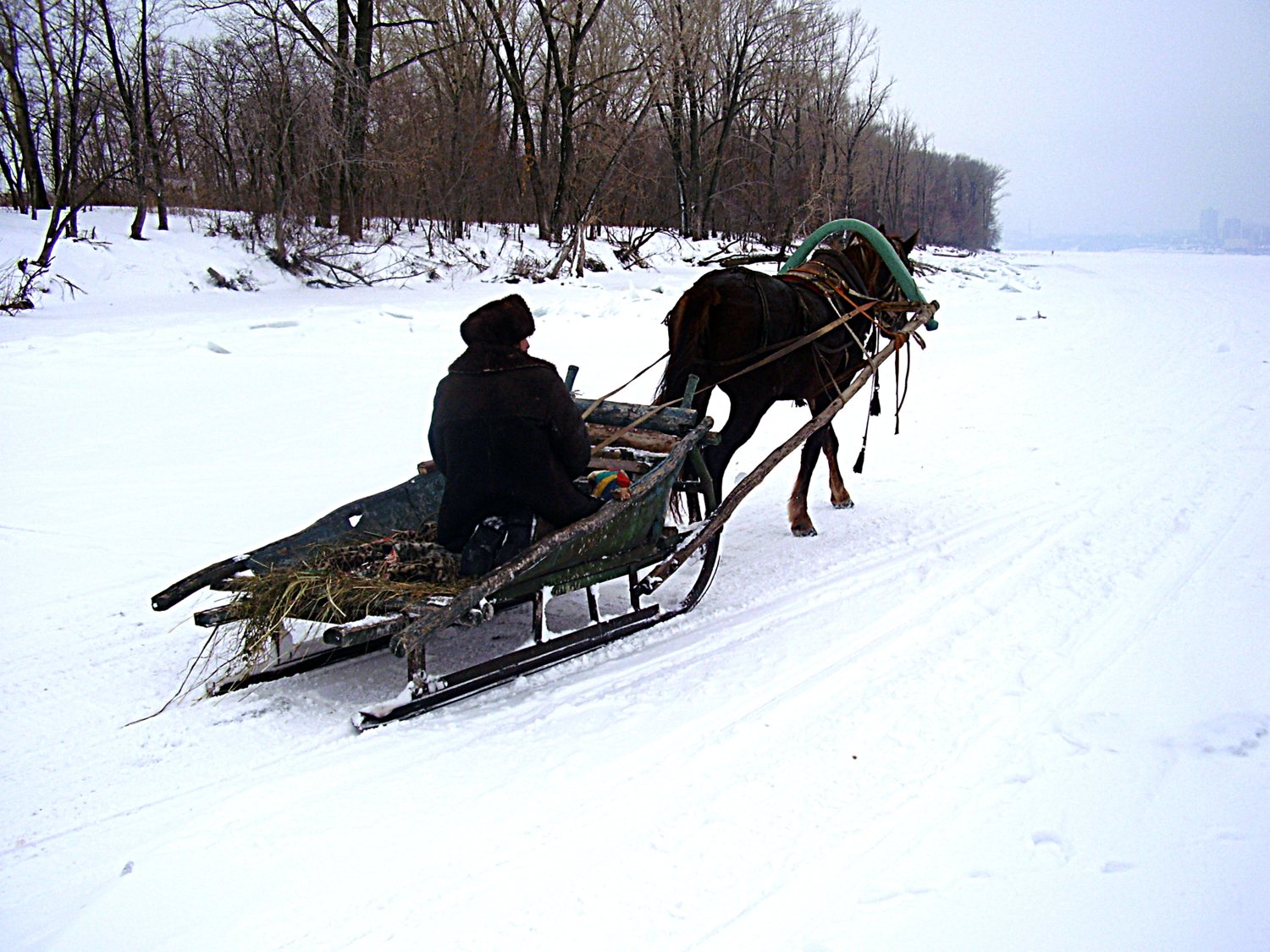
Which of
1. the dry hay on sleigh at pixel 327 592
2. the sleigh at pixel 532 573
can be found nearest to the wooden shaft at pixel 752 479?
the sleigh at pixel 532 573

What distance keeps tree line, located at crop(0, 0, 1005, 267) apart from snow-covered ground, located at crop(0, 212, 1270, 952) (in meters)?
11.3

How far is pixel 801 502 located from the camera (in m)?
6.17

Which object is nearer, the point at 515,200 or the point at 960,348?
the point at 960,348

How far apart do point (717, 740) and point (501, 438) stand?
149cm

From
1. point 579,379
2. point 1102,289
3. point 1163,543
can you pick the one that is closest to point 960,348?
point 579,379

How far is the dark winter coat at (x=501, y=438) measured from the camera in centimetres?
380

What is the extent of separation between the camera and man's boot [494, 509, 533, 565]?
3.88m

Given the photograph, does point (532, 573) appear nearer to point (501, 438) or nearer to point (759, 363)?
point (501, 438)

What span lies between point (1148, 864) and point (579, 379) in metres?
8.44

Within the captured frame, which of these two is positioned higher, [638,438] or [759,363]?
[759,363]

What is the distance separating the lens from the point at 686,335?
218 inches

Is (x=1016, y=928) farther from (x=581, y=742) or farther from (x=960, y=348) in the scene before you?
(x=960, y=348)

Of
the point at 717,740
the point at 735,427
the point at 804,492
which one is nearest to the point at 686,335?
the point at 735,427

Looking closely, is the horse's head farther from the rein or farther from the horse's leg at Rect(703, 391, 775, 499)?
the horse's leg at Rect(703, 391, 775, 499)
